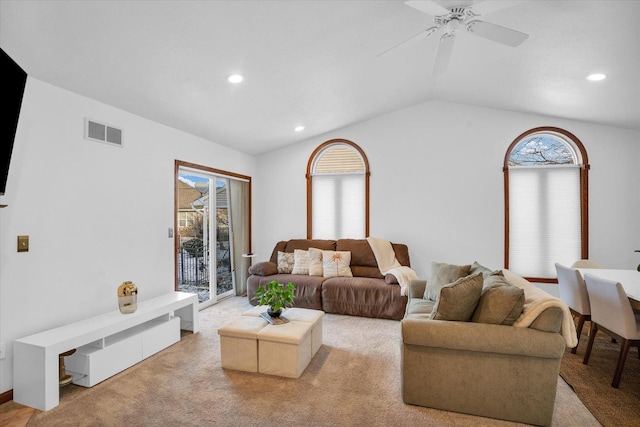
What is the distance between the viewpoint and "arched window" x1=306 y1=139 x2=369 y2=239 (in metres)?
5.45

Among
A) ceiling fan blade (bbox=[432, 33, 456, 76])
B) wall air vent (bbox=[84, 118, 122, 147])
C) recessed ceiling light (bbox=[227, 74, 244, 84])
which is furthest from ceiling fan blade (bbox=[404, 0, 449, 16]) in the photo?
wall air vent (bbox=[84, 118, 122, 147])

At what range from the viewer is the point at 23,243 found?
97.3 inches

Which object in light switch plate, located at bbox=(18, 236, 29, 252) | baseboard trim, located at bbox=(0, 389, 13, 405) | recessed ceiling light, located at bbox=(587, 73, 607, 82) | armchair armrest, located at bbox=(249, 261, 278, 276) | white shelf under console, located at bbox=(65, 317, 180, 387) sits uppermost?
recessed ceiling light, located at bbox=(587, 73, 607, 82)

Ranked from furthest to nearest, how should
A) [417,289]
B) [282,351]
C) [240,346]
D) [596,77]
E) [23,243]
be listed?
[417,289], [596,77], [240,346], [282,351], [23,243]

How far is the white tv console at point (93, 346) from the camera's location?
89.4 inches

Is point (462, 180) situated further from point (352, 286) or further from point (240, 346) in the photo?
point (240, 346)

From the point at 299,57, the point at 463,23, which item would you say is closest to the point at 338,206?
the point at 299,57

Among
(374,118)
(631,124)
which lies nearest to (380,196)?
(374,118)

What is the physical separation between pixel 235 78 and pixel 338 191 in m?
2.82

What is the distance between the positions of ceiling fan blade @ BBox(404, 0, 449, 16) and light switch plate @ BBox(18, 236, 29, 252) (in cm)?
319

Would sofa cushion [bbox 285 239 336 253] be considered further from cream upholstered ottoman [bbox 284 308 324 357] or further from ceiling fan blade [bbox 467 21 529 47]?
ceiling fan blade [bbox 467 21 529 47]

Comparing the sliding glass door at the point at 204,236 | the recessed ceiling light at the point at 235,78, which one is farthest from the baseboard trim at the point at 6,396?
the recessed ceiling light at the point at 235,78

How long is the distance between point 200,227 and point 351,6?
347cm

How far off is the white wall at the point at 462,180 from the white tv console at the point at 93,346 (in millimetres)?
3390
